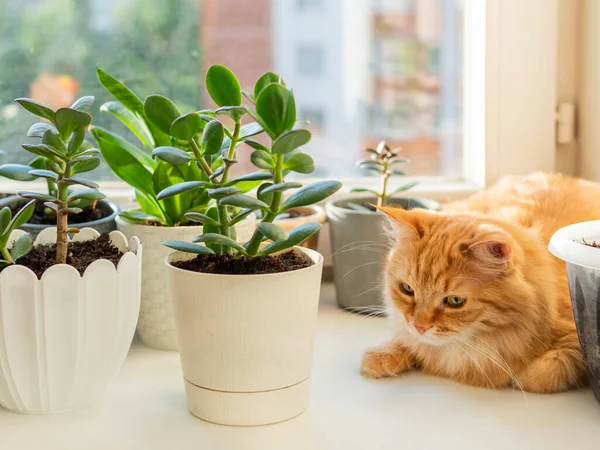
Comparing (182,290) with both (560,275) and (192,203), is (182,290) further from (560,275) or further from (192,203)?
(560,275)

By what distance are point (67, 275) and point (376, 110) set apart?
992 mm

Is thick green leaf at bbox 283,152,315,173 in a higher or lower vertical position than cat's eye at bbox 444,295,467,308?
higher

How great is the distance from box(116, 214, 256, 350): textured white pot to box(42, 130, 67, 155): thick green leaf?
25 cm

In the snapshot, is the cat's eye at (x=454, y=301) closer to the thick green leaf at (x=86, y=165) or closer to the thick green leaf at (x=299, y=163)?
the thick green leaf at (x=299, y=163)

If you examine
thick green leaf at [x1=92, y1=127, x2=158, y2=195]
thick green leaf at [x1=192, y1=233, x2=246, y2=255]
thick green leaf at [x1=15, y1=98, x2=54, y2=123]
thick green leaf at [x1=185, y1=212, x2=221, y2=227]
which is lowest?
thick green leaf at [x1=192, y1=233, x2=246, y2=255]

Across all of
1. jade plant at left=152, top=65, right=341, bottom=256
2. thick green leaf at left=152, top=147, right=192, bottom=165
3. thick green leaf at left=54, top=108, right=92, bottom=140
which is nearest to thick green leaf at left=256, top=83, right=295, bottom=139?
jade plant at left=152, top=65, right=341, bottom=256

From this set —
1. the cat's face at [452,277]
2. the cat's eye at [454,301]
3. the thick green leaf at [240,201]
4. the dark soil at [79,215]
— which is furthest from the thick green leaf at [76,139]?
the cat's eye at [454,301]

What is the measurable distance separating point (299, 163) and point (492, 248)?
0.30 metres

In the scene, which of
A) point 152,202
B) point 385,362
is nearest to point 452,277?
point 385,362

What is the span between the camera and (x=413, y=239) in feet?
3.94

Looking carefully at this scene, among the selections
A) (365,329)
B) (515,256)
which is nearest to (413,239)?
(515,256)

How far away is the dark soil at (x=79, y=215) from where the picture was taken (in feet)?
4.42

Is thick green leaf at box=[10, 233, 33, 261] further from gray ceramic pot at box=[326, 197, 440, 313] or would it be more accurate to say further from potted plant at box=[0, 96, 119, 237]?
gray ceramic pot at box=[326, 197, 440, 313]

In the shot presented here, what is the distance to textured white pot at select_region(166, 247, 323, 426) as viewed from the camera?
0.97m
